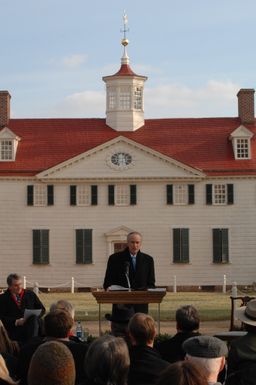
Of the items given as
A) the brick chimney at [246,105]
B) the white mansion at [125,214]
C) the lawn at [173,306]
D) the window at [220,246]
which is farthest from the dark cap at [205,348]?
the brick chimney at [246,105]

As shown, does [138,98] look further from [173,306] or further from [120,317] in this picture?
[120,317]

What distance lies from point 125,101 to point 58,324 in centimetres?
4464

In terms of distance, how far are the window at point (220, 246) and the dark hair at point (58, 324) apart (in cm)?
4014

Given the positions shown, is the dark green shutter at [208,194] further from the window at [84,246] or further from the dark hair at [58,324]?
the dark hair at [58,324]

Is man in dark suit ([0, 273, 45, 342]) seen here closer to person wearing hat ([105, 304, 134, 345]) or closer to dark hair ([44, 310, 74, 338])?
person wearing hat ([105, 304, 134, 345])

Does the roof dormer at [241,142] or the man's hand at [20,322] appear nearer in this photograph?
the man's hand at [20,322]

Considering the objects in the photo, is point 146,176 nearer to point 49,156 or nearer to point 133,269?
point 49,156

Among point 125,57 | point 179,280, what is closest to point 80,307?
point 179,280

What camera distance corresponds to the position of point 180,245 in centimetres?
4875

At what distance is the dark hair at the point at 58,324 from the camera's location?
28.8 ft

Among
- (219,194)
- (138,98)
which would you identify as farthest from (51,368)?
(138,98)

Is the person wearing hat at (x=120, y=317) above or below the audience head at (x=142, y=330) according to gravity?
below

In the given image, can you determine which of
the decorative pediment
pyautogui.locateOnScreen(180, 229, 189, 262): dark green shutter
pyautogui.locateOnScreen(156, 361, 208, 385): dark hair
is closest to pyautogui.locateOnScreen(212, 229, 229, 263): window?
pyautogui.locateOnScreen(180, 229, 189, 262): dark green shutter

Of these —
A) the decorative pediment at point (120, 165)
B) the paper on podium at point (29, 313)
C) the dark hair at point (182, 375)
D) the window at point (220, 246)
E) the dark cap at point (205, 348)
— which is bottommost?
the paper on podium at point (29, 313)
